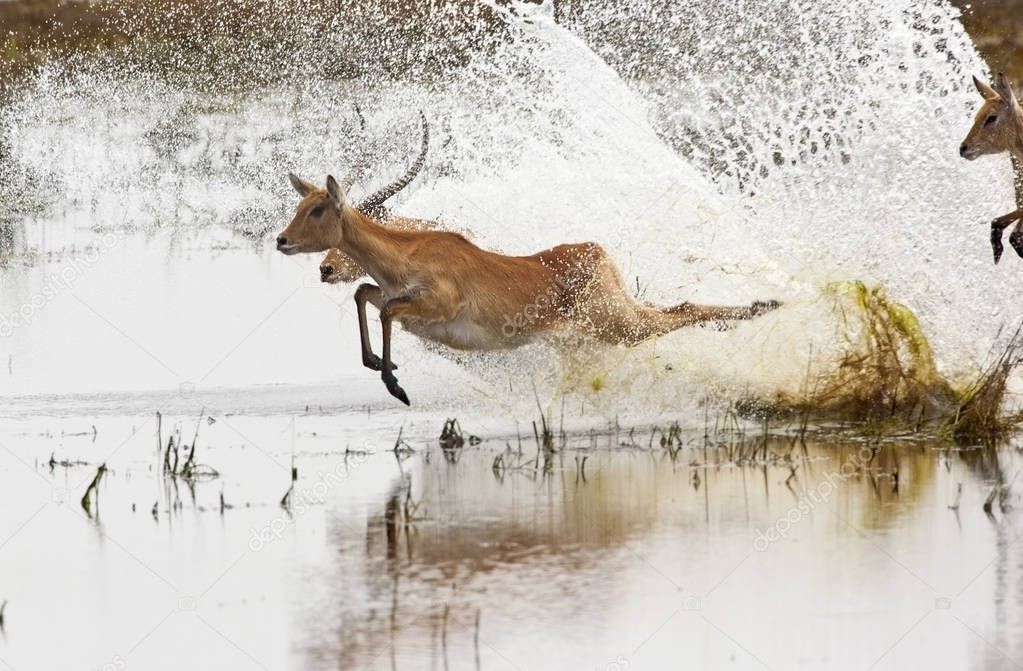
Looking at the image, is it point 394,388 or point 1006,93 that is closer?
point 394,388

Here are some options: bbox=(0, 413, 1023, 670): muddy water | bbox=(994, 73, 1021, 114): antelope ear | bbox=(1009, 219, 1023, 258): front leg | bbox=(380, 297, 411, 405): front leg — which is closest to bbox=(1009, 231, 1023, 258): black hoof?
bbox=(1009, 219, 1023, 258): front leg

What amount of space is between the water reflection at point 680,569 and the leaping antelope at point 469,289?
1.75 metres

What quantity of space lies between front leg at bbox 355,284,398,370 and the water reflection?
1616mm

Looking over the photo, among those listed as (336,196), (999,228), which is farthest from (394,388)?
(999,228)

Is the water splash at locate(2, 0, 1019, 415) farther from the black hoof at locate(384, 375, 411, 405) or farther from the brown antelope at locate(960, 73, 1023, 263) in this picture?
the black hoof at locate(384, 375, 411, 405)

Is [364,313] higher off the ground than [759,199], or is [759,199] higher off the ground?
[759,199]

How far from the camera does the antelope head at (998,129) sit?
10.4 metres

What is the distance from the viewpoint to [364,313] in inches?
412

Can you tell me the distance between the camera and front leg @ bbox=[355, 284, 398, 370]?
10.4 m

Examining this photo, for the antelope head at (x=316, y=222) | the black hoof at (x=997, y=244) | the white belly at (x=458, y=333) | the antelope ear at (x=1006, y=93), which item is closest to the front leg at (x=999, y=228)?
the black hoof at (x=997, y=244)

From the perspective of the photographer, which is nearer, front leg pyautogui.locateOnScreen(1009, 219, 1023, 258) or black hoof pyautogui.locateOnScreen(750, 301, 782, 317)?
front leg pyautogui.locateOnScreen(1009, 219, 1023, 258)

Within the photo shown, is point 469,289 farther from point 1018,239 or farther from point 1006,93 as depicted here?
point 1006,93

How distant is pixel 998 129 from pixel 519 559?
4.92 metres

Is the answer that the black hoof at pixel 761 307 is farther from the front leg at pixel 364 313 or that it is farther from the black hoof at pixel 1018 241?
the front leg at pixel 364 313
